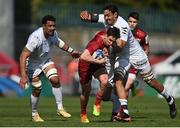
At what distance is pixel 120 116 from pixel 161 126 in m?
1.84

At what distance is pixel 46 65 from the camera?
20375 mm

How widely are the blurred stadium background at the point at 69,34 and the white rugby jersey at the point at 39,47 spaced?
14605mm

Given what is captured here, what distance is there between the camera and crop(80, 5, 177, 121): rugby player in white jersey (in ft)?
62.6

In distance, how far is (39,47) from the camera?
65.5 feet

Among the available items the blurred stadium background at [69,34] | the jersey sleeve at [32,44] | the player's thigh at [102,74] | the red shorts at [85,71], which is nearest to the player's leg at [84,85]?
the red shorts at [85,71]

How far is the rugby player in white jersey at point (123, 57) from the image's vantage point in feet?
62.6

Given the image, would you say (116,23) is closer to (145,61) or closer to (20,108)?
(145,61)

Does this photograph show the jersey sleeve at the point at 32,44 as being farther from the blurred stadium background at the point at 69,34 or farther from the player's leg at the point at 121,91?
the blurred stadium background at the point at 69,34

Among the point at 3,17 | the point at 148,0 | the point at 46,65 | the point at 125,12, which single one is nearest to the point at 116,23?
the point at 46,65

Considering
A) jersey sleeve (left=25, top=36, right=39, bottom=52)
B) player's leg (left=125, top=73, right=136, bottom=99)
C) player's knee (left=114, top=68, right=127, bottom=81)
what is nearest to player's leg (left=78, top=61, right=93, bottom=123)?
player's knee (left=114, top=68, right=127, bottom=81)

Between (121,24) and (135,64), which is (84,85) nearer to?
(135,64)

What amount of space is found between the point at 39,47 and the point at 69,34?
1252 inches

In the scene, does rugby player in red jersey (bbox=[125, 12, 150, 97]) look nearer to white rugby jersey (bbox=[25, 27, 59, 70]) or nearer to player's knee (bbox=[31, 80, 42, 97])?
white rugby jersey (bbox=[25, 27, 59, 70])

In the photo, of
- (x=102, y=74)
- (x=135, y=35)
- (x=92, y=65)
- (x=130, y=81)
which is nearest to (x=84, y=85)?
(x=92, y=65)
